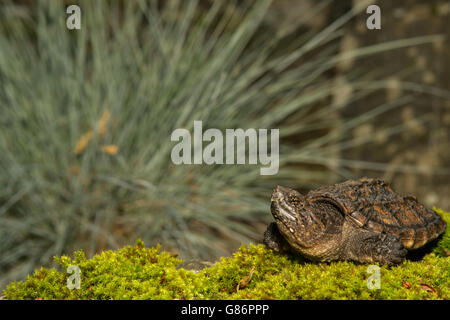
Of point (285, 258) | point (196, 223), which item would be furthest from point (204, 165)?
point (285, 258)

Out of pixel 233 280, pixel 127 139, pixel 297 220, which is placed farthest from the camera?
pixel 127 139

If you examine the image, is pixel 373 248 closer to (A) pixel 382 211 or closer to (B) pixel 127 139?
(A) pixel 382 211

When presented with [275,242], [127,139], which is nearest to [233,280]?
[275,242]

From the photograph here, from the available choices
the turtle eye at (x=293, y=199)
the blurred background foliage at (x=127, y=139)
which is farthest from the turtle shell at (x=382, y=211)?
the blurred background foliage at (x=127, y=139)

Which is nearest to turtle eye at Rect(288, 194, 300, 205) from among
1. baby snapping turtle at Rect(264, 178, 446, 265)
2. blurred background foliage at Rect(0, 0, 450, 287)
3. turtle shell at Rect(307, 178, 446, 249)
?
baby snapping turtle at Rect(264, 178, 446, 265)

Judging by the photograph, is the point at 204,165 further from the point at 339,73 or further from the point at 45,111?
the point at 339,73

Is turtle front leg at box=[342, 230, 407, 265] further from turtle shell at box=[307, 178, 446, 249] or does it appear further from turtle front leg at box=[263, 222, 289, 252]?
turtle front leg at box=[263, 222, 289, 252]
